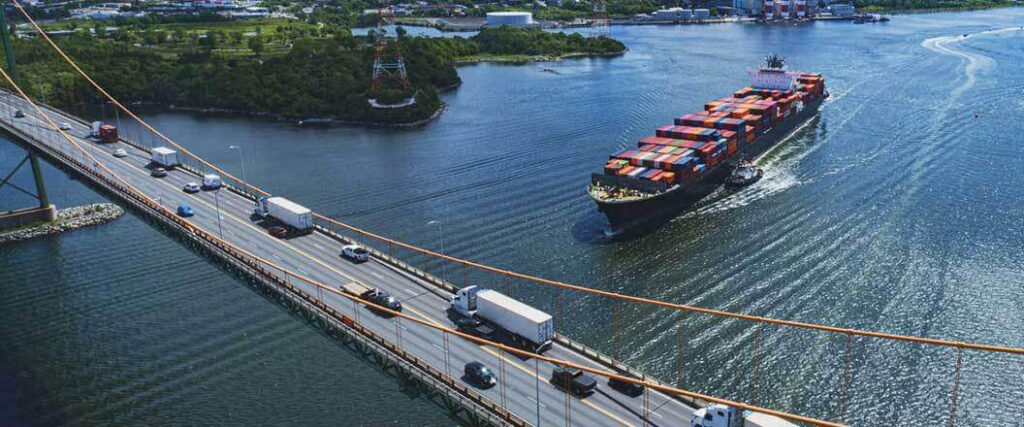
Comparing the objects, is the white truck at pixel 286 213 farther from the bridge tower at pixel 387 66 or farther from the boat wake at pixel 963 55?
the boat wake at pixel 963 55

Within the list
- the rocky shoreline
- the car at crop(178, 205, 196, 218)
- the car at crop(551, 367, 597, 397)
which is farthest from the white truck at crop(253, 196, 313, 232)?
the car at crop(551, 367, 597, 397)

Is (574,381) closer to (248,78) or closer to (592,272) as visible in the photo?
(592,272)

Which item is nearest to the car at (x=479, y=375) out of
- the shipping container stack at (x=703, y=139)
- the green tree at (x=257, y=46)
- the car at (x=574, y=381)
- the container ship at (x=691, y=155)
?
the car at (x=574, y=381)

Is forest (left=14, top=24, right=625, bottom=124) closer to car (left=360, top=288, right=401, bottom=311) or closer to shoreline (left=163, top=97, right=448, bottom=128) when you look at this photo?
shoreline (left=163, top=97, right=448, bottom=128)

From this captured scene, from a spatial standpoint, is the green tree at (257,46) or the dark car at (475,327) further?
the green tree at (257,46)

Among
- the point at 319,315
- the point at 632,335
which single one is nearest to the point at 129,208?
the point at 319,315

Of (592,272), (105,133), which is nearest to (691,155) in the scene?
(592,272)
